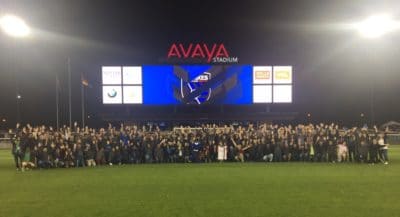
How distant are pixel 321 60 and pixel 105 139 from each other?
1374 inches

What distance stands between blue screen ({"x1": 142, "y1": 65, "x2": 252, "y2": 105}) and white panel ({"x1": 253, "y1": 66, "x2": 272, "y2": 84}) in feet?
1.72

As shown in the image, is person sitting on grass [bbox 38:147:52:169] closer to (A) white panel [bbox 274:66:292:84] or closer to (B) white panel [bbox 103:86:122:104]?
(B) white panel [bbox 103:86:122:104]

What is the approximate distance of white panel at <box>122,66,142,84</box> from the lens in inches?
1535

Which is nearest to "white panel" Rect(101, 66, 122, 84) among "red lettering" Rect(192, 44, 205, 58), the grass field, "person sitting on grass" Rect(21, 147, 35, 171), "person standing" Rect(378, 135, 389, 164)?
"red lettering" Rect(192, 44, 205, 58)

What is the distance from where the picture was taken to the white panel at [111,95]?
3872 centimetres

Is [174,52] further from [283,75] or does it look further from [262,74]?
[283,75]

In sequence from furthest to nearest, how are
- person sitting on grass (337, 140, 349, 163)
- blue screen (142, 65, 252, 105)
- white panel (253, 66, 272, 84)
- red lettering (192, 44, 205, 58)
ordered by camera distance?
red lettering (192, 44, 205, 58), blue screen (142, 65, 252, 105), white panel (253, 66, 272, 84), person sitting on grass (337, 140, 349, 163)

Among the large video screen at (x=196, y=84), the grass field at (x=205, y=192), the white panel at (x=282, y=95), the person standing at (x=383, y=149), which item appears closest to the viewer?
the grass field at (x=205, y=192)

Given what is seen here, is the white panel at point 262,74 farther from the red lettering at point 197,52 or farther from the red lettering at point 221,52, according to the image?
the red lettering at point 197,52

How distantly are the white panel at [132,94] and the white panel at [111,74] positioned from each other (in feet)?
3.86

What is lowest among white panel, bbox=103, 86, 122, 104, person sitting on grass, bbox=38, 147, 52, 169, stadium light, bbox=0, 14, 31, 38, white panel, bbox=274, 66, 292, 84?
person sitting on grass, bbox=38, 147, 52, 169

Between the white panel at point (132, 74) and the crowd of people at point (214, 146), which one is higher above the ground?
the white panel at point (132, 74)

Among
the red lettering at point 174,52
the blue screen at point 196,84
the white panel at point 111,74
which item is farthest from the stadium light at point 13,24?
the red lettering at point 174,52

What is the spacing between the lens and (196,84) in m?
40.2
